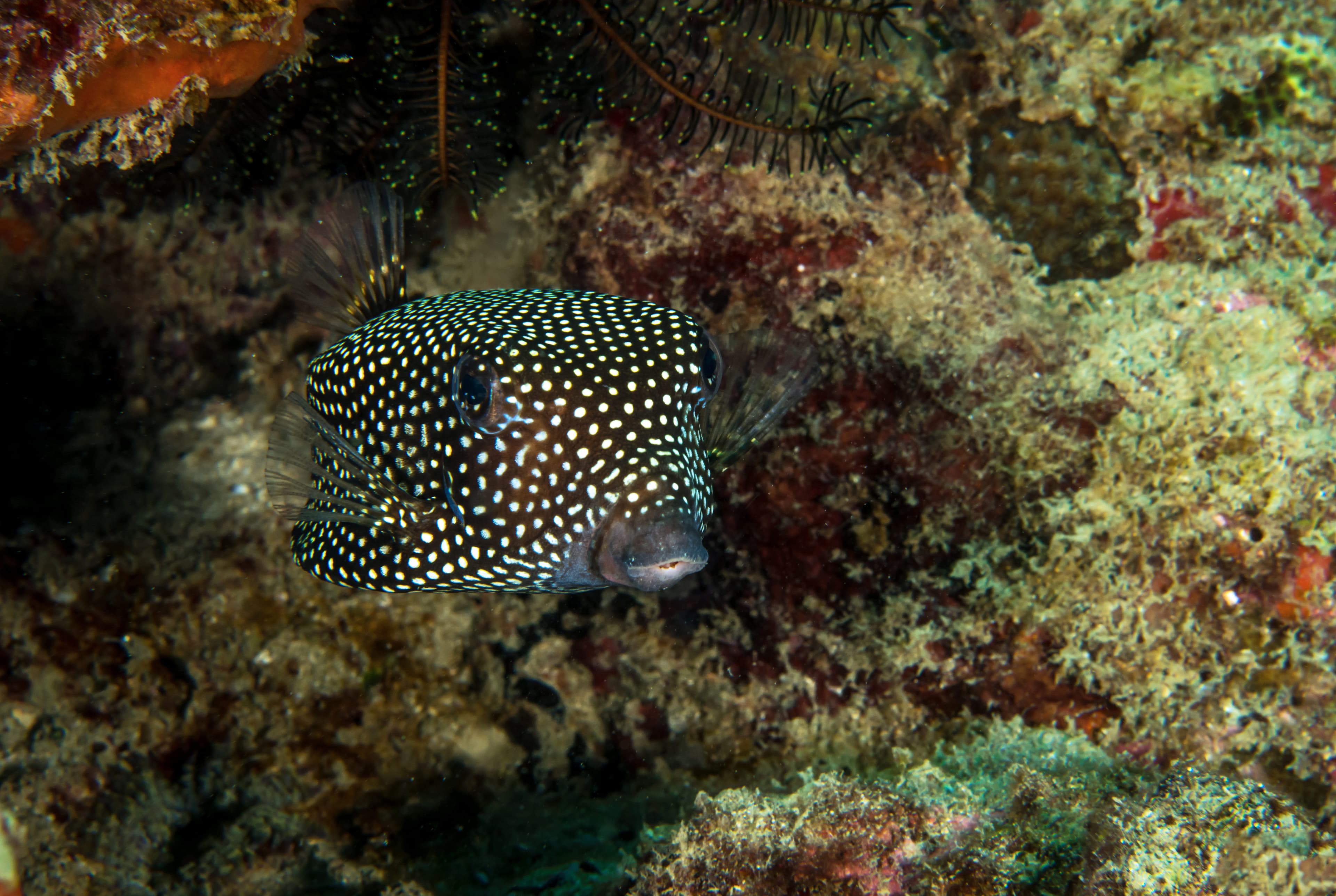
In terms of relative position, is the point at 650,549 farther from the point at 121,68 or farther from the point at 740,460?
the point at 121,68

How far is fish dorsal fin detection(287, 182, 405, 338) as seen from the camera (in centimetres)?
389

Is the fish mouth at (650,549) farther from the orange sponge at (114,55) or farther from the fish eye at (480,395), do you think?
the orange sponge at (114,55)

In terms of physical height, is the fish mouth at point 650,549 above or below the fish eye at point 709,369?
below

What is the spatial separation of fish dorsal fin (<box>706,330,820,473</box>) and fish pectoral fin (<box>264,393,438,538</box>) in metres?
1.32

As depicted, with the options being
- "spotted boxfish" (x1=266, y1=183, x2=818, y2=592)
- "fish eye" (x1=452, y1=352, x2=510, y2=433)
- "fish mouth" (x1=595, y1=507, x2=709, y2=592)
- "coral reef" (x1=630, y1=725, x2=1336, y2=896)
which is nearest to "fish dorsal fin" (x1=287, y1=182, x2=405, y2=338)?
"spotted boxfish" (x1=266, y1=183, x2=818, y2=592)

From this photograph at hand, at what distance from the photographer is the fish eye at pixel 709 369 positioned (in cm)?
316

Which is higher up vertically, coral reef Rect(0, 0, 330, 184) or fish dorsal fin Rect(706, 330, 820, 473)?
coral reef Rect(0, 0, 330, 184)

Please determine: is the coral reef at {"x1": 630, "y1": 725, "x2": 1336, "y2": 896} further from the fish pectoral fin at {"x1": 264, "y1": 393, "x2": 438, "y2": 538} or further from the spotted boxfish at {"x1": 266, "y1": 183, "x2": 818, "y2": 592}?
the fish pectoral fin at {"x1": 264, "y1": 393, "x2": 438, "y2": 538}

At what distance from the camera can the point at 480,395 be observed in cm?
286

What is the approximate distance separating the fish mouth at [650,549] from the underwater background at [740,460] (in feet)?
3.72

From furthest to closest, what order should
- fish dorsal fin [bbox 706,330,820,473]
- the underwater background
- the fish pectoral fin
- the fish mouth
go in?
the underwater background → fish dorsal fin [bbox 706,330,820,473] → the fish pectoral fin → the fish mouth

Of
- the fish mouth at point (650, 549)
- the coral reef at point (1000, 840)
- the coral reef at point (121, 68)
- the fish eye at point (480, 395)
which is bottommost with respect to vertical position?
the coral reef at point (1000, 840)

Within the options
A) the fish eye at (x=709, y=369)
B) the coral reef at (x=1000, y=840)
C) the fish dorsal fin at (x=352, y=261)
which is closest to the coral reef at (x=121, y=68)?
the fish dorsal fin at (x=352, y=261)

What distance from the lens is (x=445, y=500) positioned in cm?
300
